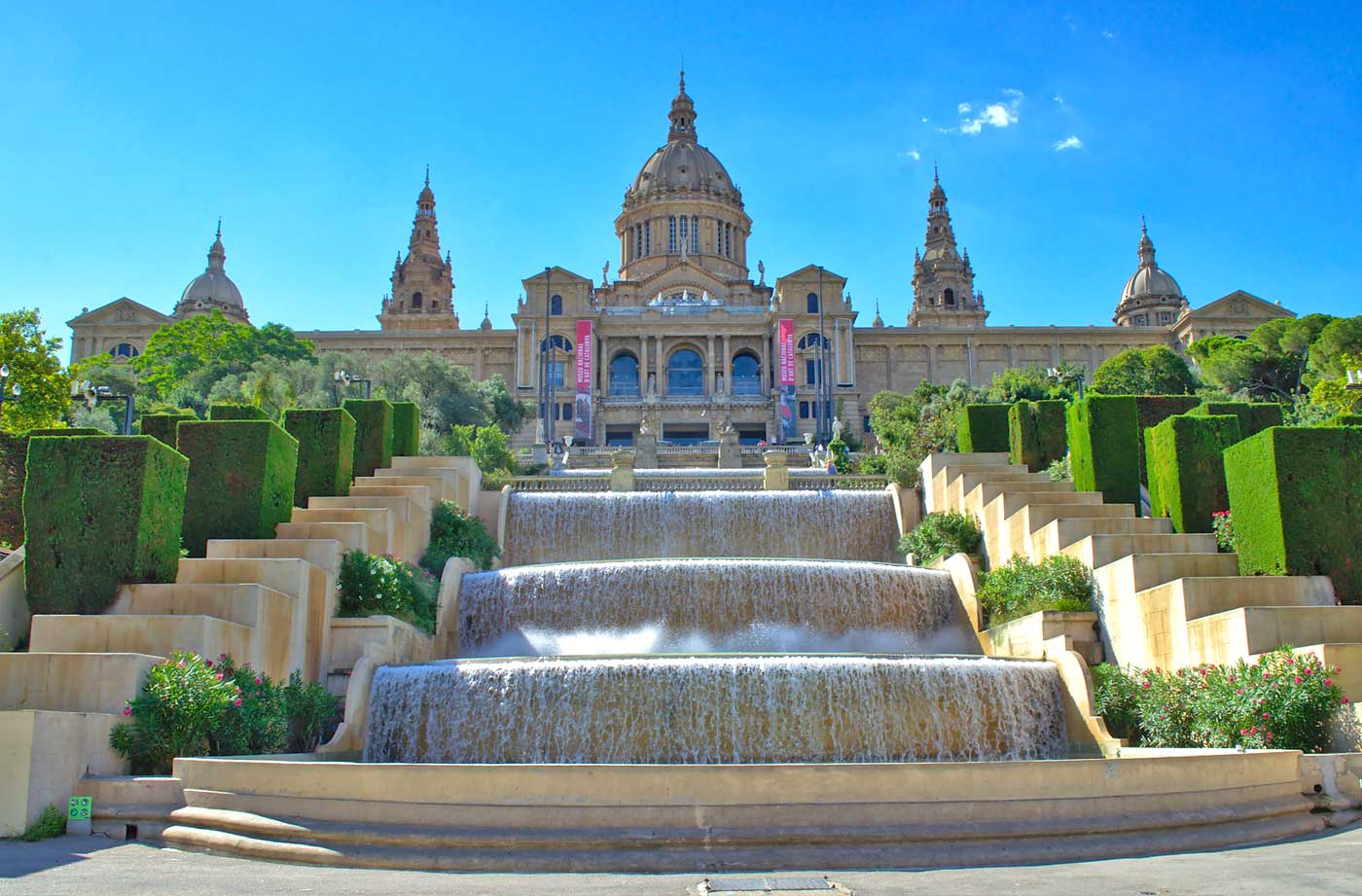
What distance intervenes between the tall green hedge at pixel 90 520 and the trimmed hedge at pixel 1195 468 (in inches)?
581

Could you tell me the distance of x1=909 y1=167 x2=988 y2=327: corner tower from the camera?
91875 mm

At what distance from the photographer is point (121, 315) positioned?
8456 centimetres

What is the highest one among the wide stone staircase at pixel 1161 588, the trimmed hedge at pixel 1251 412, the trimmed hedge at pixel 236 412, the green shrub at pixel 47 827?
the trimmed hedge at pixel 236 412

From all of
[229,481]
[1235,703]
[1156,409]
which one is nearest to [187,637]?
[229,481]

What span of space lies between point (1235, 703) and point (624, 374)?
63.0 meters

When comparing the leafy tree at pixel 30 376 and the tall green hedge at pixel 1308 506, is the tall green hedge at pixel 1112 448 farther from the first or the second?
the leafy tree at pixel 30 376

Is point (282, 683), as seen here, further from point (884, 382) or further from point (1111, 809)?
point (884, 382)

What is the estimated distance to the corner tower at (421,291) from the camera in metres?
91.5

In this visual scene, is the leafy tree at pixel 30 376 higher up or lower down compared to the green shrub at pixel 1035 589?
higher up

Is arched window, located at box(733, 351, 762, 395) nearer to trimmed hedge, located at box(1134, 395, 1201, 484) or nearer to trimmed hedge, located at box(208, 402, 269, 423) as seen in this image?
trimmed hedge, located at box(1134, 395, 1201, 484)

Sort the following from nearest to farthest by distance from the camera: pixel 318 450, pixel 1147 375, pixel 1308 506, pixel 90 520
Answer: pixel 90 520 → pixel 1308 506 → pixel 318 450 → pixel 1147 375

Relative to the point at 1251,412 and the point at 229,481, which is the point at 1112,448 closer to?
the point at 1251,412

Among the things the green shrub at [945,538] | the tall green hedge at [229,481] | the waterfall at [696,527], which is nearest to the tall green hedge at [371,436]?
the waterfall at [696,527]

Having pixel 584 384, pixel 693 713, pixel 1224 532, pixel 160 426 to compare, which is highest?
pixel 584 384
